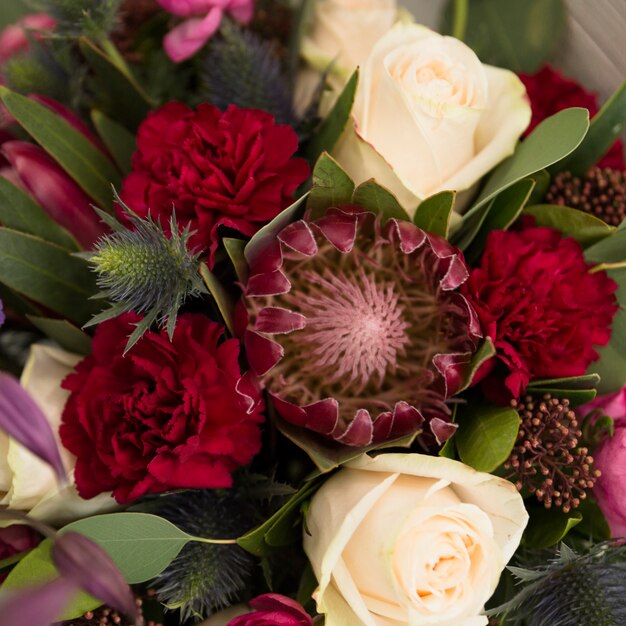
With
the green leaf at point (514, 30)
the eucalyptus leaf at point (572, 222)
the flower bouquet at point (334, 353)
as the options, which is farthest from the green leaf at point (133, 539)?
the green leaf at point (514, 30)

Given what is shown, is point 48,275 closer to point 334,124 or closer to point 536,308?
point 334,124

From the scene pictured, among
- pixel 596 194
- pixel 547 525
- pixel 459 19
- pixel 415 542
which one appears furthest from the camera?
pixel 459 19

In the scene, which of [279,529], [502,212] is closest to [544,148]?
[502,212]

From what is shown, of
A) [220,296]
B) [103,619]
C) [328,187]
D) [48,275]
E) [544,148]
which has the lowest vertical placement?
[103,619]

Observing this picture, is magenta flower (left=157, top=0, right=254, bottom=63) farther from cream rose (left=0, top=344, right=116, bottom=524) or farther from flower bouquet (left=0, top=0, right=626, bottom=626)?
cream rose (left=0, top=344, right=116, bottom=524)

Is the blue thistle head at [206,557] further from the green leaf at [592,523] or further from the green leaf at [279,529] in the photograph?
the green leaf at [592,523]

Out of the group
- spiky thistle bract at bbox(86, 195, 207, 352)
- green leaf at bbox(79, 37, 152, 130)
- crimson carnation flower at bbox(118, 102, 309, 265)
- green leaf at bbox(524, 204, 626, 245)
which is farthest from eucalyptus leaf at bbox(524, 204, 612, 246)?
green leaf at bbox(79, 37, 152, 130)

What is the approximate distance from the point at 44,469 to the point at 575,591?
49 cm

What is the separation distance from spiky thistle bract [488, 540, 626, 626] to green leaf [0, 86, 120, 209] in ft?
1.84

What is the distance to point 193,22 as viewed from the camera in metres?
0.89

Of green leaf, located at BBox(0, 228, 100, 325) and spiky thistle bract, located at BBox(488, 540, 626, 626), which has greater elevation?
spiky thistle bract, located at BBox(488, 540, 626, 626)

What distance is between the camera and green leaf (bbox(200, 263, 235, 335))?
2.14 ft

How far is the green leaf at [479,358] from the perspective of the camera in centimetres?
63

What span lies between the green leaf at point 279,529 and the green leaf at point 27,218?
34 centimetres
